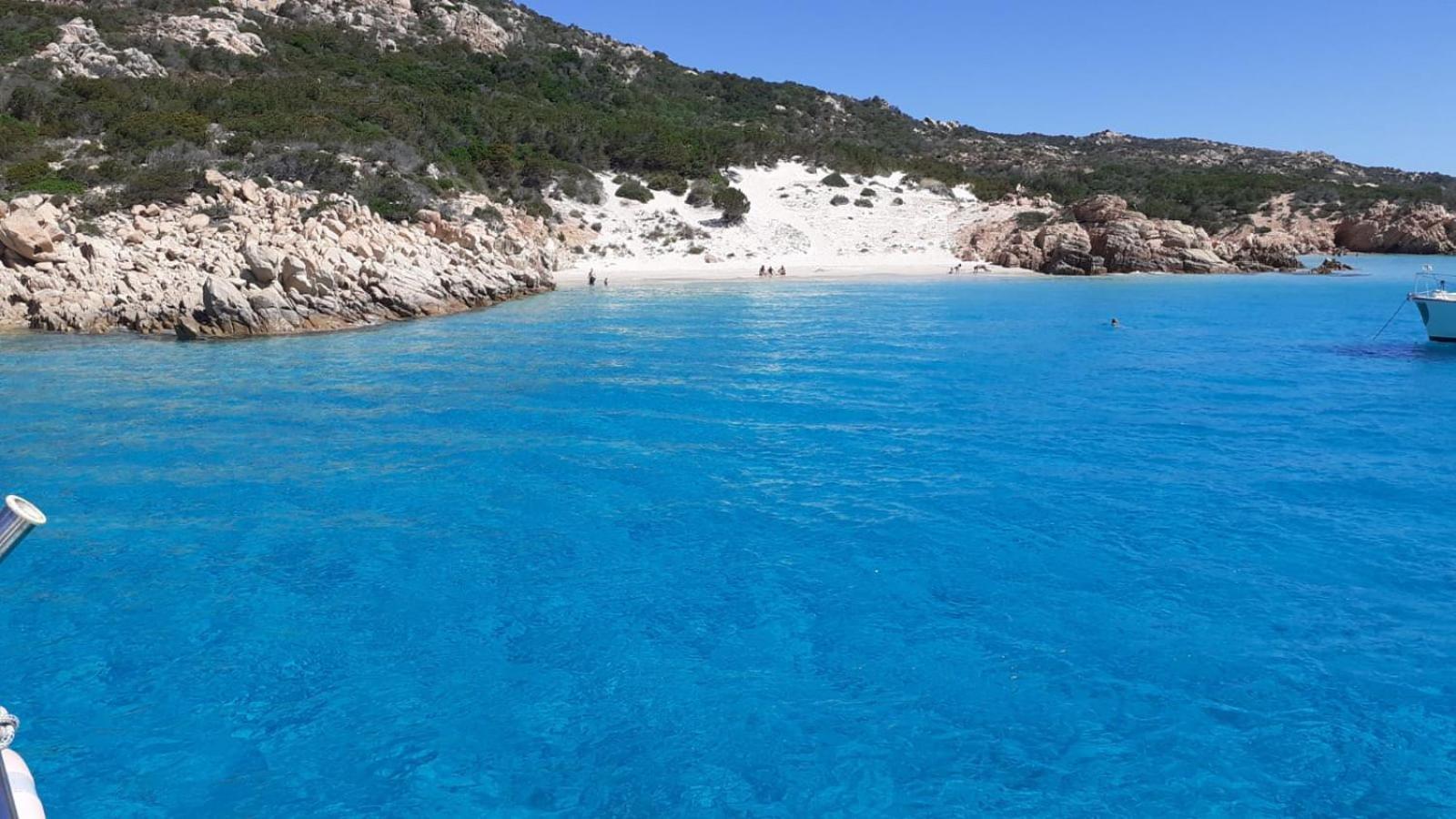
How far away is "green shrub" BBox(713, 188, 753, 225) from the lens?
50.5 metres

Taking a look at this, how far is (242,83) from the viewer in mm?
49812

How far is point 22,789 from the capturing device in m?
3.22

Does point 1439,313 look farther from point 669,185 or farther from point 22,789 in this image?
point 669,185

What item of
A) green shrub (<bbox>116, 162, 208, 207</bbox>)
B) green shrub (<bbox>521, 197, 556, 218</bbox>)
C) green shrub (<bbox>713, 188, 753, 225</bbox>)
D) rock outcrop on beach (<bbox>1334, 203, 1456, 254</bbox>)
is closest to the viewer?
green shrub (<bbox>116, 162, 208, 207</bbox>)

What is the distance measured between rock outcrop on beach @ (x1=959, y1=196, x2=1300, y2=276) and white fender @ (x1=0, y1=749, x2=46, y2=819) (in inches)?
1893

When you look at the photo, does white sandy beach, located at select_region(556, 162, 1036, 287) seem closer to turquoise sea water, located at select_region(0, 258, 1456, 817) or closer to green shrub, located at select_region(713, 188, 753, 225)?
green shrub, located at select_region(713, 188, 753, 225)

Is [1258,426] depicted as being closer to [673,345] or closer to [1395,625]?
[1395,625]

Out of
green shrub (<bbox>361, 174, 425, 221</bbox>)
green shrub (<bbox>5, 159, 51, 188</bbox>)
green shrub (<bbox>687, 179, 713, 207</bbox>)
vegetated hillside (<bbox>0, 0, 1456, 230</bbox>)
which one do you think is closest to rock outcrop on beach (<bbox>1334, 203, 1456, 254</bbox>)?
vegetated hillside (<bbox>0, 0, 1456, 230</bbox>)

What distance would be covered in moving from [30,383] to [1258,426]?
Answer: 22.1 meters

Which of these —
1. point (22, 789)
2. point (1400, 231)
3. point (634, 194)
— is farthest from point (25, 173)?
point (1400, 231)

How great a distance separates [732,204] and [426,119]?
1825 centimetres

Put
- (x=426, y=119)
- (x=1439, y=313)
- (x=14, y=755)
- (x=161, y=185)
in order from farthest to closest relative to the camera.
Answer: (x=426, y=119) → (x=161, y=185) → (x=1439, y=313) → (x=14, y=755)

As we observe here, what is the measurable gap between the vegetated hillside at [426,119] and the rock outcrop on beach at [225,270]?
4710 mm

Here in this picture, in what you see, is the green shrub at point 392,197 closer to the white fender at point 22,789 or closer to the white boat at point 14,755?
the white fender at point 22,789
